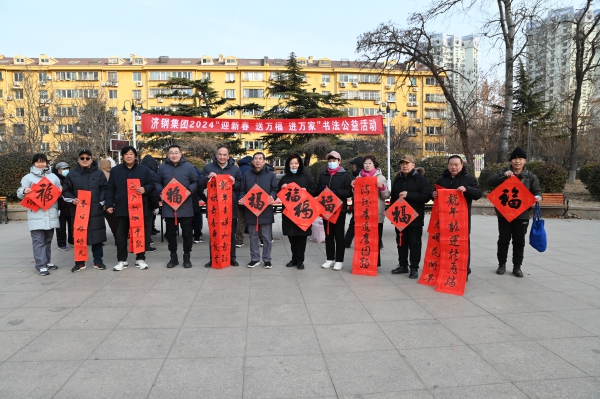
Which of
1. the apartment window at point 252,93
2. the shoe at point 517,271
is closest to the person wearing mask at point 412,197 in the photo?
the shoe at point 517,271

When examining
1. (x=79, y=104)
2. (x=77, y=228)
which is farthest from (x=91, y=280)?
(x=79, y=104)

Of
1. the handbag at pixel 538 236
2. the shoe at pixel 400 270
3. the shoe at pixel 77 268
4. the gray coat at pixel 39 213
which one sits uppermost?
the gray coat at pixel 39 213

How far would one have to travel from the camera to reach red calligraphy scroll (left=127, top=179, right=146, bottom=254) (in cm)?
581

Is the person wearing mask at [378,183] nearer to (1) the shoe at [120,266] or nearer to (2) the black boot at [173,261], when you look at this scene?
(2) the black boot at [173,261]

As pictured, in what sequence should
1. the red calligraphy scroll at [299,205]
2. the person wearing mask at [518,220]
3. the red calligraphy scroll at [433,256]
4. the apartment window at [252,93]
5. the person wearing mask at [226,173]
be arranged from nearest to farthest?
1. the red calligraphy scroll at [433,256]
2. the person wearing mask at [518,220]
3. the red calligraphy scroll at [299,205]
4. the person wearing mask at [226,173]
5. the apartment window at [252,93]

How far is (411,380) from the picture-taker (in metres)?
2.82

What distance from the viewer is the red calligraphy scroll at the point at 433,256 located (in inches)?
205

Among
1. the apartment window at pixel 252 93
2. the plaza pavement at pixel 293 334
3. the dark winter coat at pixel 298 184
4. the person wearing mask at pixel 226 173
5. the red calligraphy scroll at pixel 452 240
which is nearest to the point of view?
the plaza pavement at pixel 293 334

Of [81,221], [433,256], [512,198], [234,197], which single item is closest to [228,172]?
[234,197]

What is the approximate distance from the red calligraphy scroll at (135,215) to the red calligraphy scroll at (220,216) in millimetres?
993

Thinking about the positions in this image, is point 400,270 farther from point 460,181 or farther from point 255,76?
point 255,76

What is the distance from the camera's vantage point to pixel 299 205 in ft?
19.1

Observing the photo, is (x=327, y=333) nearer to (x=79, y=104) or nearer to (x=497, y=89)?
(x=79, y=104)

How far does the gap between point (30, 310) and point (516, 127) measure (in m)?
33.6
